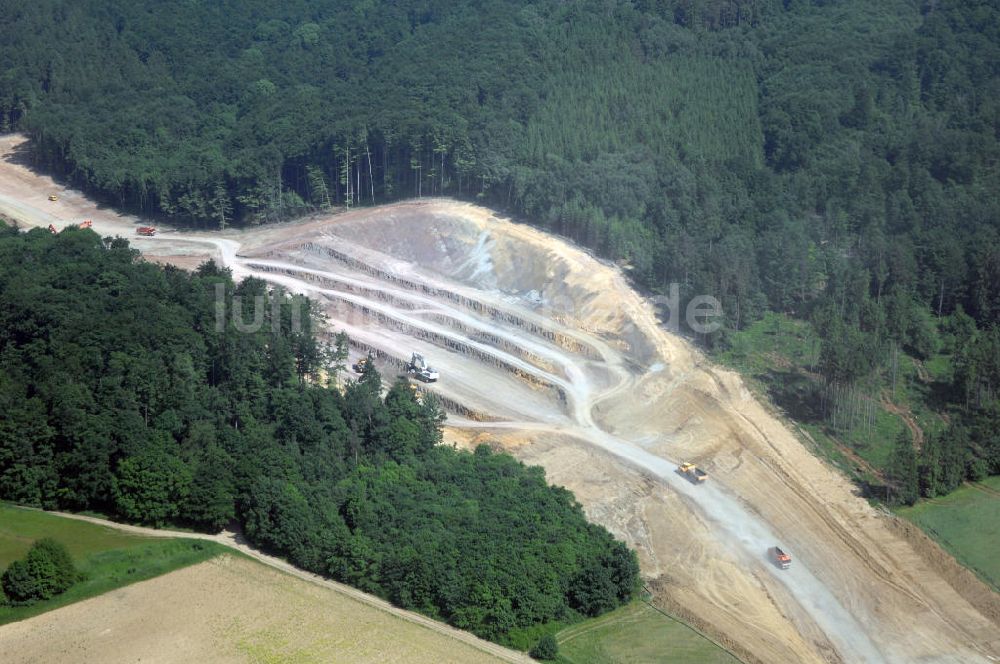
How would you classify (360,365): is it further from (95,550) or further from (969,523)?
(969,523)

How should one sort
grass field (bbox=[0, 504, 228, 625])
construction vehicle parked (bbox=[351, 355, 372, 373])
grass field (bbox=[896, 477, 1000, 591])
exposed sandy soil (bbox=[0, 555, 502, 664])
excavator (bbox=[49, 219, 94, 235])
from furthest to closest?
excavator (bbox=[49, 219, 94, 235])
construction vehicle parked (bbox=[351, 355, 372, 373])
grass field (bbox=[896, 477, 1000, 591])
grass field (bbox=[0, 504, 228, 625])
exposed sandy soil (bbox=[0, 555, 502, 664])

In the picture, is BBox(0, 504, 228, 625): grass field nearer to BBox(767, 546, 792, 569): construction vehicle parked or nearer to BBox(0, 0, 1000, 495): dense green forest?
BBox(767, 546, 792, 569): construction vehicle parked

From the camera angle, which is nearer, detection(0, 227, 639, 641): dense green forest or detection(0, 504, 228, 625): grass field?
detection(0, 504, 228, 625): grass field

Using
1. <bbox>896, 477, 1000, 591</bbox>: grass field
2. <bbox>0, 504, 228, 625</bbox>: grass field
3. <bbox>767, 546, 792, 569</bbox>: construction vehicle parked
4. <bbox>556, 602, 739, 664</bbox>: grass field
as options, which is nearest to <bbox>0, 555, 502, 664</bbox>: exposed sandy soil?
<bbox>0, 504, 228, 625</bbox>: grass field

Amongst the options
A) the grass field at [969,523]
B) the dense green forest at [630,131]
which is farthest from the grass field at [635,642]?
the dense green forest at [630,131]

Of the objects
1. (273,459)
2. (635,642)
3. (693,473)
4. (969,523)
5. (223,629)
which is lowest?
(635,642)

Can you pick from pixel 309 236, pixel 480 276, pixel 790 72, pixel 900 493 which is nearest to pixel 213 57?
pixel 309 236

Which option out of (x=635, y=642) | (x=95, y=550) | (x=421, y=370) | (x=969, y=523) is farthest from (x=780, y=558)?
(x=95, y=550)
